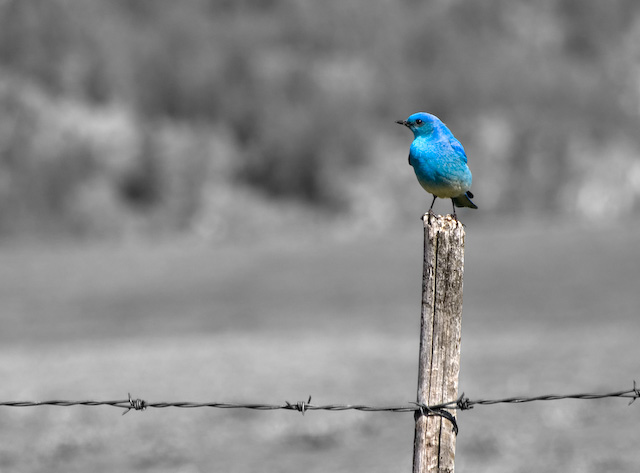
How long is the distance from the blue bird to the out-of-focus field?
20.1 ft

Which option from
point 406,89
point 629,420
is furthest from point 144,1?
point 629,420

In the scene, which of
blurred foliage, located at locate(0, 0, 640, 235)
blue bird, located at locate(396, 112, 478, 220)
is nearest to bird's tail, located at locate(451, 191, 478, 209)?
blue bird, located at locate(396, 112, 478, 220)

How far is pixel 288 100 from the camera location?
7819 centimetres

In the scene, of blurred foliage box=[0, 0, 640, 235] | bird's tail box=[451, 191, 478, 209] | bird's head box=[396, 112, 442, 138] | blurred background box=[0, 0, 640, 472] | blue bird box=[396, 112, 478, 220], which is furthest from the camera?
blurred foliage box=[0, 0, 640, 235]

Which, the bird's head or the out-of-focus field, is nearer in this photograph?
the bird's head

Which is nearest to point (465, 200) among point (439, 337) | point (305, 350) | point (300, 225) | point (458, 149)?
point (458, 149)

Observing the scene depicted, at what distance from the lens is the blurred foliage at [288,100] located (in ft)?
228

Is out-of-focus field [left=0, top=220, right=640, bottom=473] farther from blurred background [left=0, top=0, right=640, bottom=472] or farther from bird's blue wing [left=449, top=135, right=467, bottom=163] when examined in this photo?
bird's blue wing [left=449, top=135, right=467, bottom=163]

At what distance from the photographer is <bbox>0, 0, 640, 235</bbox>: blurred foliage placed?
6956 cm

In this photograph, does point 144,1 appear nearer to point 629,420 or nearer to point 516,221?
point 516,221

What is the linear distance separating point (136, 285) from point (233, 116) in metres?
36.6

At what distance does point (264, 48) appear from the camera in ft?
274

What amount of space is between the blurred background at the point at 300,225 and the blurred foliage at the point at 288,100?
202mm

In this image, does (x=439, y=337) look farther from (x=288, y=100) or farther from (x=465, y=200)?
(x=288, y=100)
